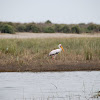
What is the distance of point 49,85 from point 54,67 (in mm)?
3384

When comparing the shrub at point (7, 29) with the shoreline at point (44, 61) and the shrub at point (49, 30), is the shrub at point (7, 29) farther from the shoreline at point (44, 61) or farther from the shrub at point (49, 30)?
the shoreline at point (44, 61)

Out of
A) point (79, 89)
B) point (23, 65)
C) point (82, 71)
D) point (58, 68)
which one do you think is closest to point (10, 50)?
point (23, 65)

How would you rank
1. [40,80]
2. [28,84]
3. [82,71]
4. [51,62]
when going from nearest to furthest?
1. [28,84]
2. [40,80]
3. [82,71]
4. [51,62]

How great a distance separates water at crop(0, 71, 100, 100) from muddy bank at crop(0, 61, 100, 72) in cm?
64

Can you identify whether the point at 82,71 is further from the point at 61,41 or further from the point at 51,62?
the point at 61,41

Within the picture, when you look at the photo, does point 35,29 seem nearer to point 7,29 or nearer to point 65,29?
point 65,29

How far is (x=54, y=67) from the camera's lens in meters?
12.8

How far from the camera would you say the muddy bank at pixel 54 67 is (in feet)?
41.1

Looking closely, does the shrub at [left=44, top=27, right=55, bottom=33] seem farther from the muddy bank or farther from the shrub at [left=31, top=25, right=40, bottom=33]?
the muddy bank

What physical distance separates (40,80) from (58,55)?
13.9 feet

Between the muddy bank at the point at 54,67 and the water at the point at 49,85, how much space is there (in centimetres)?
64

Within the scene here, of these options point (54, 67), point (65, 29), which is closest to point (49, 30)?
point (65, 29)

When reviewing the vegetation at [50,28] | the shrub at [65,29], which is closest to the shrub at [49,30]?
the vegetation at [50,28]

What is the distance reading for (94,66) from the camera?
13078 millimetres
